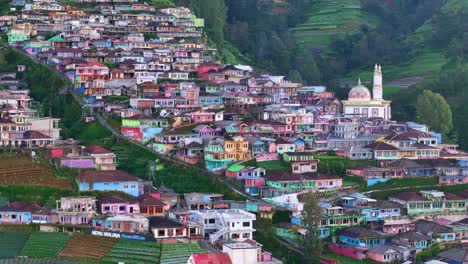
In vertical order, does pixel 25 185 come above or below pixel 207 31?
below

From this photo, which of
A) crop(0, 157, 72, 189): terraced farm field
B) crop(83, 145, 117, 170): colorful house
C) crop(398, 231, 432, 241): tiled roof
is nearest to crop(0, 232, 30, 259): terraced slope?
crop(0, 157, 72, 189): terraced farm field

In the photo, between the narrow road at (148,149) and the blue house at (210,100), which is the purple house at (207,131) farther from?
the blue house at (210,100)

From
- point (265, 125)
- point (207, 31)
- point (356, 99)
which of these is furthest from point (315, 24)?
point (265, 125)

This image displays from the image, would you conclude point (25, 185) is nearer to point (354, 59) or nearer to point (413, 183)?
point (413, 183)

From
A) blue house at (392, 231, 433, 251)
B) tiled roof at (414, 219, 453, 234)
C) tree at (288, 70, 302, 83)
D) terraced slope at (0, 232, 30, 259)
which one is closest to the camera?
terraced slope at (0, 232, 30, 259)

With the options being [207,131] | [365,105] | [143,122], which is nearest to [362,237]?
[207,131]

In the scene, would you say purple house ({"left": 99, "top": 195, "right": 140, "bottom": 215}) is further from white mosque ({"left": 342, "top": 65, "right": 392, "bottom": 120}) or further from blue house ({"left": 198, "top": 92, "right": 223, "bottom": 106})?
white mosque ({"left": 342, "top": 65, "right": 392, "bottom": 120})
